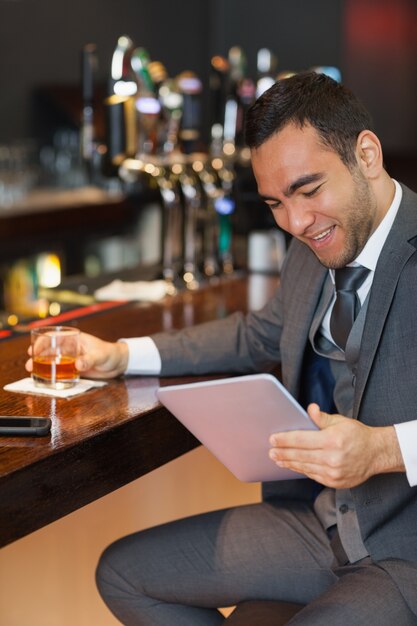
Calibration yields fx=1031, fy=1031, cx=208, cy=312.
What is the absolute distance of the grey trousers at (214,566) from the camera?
2006mm

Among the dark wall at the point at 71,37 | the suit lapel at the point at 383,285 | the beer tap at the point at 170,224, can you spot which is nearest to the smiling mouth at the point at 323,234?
the suit lapel at the point at 383,285

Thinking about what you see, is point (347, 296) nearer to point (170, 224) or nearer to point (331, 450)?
point (331, 450)

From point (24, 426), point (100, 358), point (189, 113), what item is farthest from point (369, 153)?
point (189, 113)

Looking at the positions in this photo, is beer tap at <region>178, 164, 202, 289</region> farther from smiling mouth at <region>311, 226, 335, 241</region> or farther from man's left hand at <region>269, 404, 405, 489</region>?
man's left hand at <region>269, 404, 405, 489</region>

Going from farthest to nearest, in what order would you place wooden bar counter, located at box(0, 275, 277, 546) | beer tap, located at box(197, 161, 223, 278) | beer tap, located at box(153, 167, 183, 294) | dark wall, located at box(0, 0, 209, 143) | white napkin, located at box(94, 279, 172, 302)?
1. dark wall, located at box(0, 0, 209, 143)
2. beer tap, located at box(197, 161, 223, 278)
3. beer tap, located at box(153, 167, 183, 294)
4. white napkin, located at box(94, 279, 172, 302)
5. wooden bar counter, located at box(0, 275, 277, 546)

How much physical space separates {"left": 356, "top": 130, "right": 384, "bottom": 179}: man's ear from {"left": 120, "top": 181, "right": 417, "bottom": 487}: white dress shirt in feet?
0.26

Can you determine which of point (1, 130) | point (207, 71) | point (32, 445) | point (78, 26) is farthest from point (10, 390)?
point (207, 71)

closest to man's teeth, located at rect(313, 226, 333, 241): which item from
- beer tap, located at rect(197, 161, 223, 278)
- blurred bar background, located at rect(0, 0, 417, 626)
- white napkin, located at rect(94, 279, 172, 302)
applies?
blurred bar background, located at rect(0, 0, 417, 626)

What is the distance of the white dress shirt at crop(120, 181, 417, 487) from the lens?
1.73 metres

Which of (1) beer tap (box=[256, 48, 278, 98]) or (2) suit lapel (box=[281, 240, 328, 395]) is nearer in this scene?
(2) suit lapel (box=[281, 240, 328, 395])

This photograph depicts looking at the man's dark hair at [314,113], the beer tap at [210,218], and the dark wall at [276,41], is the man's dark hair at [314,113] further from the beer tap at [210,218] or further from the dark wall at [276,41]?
the dark wall at [276,41]

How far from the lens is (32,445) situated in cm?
169

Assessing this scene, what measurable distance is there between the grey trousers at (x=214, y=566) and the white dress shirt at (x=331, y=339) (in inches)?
12.6

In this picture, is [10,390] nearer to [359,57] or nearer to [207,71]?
[359,57]
